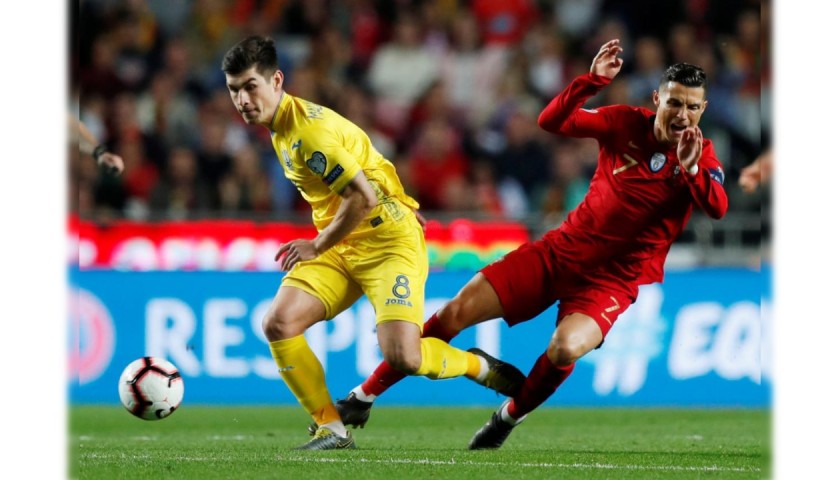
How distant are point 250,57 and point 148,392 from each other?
5.67ft

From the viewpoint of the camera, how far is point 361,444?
648 cm

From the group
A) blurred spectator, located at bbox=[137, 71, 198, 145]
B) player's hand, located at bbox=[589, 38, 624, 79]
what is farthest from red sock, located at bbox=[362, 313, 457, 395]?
blurred spectator, located at bbox=[137, 71, 198, 145]

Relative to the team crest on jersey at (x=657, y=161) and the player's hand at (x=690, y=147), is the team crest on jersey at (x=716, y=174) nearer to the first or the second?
the player's hand at (x=690, y=147)

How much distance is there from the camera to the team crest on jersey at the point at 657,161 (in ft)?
20.0

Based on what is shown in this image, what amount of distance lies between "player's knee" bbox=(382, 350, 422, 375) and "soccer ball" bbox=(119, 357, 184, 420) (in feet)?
3.61

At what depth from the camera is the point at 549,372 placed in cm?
604

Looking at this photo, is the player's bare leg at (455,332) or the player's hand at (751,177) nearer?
the player's hand at (751,177)

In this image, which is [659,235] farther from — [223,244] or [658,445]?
[223,244]

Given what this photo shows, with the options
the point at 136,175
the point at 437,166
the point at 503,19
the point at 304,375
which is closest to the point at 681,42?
the point at 503,19

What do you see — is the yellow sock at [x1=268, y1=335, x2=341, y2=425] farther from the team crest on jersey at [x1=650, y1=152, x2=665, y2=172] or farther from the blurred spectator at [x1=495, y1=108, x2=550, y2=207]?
the blurred spectator at [x1=495, y1=108, x2=550, y2=207]

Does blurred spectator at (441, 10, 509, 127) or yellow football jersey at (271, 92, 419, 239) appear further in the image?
blurred spectator at (441, 10, 509, 127)

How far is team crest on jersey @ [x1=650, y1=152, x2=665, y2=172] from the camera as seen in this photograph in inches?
240

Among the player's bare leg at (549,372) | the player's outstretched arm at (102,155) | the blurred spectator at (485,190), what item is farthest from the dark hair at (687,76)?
the blurred spectator at (485,190)
